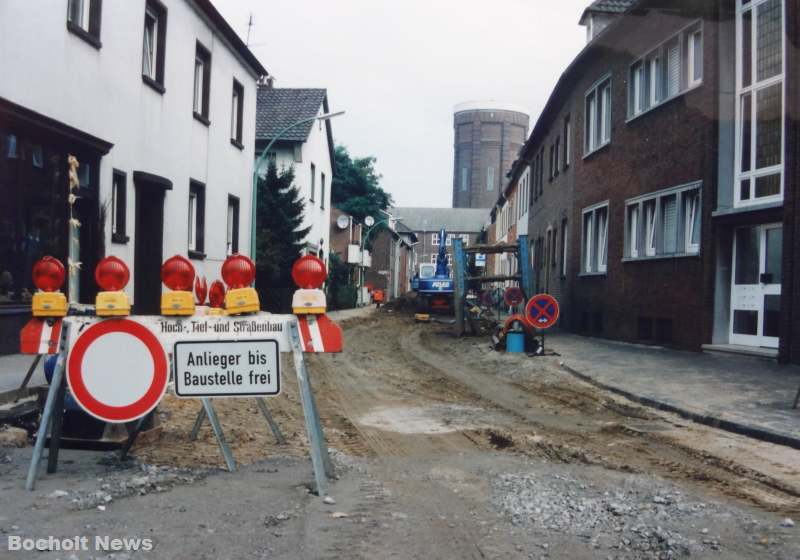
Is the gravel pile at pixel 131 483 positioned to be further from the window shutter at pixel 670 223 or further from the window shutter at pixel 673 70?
the window shutter at pixel 673 70

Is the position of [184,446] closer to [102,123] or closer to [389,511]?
[389,511]

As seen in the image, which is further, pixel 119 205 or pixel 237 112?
pixel 237 112

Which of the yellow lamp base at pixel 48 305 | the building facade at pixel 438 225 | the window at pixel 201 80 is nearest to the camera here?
the yellow lamp base at pixel 48 305

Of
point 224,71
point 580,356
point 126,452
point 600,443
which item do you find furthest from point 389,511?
point 224,71

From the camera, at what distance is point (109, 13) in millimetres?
14336

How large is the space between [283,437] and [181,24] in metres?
13.9

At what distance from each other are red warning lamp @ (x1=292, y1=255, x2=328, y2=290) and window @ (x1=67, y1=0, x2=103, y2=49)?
9.88m

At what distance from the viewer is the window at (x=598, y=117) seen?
70.1 ft

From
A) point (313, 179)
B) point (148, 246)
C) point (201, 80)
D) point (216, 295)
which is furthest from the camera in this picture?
point (313, 179)

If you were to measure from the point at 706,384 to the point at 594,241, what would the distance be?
444 inches

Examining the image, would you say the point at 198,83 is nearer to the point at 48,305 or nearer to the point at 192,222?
the point at 192,222

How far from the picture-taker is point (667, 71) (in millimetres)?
17562

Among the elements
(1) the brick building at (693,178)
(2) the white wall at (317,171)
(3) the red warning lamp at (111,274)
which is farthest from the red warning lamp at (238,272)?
(2) the white wall at (317,171)

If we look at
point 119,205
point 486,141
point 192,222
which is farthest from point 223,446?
point 486,141
